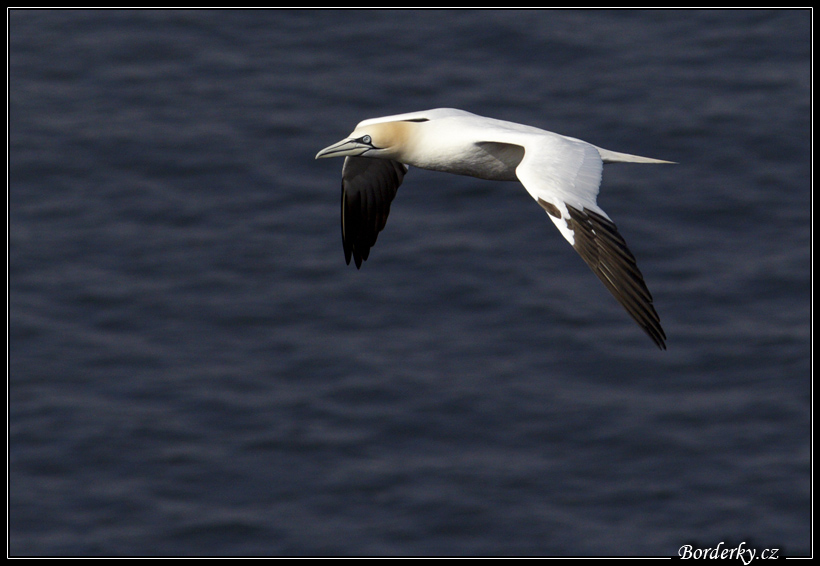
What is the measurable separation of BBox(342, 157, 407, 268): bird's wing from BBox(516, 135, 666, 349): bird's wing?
3.20 meters

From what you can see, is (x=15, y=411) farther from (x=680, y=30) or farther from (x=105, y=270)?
(x=680, y=30)

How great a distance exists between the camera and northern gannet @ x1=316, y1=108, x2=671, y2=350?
1257 centimetres

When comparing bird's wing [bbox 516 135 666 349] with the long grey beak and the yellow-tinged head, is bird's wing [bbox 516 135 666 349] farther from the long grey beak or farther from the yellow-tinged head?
the long grey beak

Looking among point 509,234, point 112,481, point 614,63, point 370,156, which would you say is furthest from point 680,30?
point 370,156

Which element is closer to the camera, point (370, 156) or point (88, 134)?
point (370, 156)

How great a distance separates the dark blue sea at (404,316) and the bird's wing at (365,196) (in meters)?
8.08

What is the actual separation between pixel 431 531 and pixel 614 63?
1165cm

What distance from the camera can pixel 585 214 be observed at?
42.1 feet

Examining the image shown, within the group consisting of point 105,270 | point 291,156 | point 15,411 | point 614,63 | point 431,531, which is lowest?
point 431,531

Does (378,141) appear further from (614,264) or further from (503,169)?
(614,264)

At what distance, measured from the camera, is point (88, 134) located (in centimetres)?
2970

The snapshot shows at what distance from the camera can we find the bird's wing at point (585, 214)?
40.3ft

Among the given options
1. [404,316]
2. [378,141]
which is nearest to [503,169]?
[378,141]

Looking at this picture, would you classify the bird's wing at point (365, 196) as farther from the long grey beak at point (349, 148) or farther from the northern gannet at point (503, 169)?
the long grey beak at point (349, 148)
